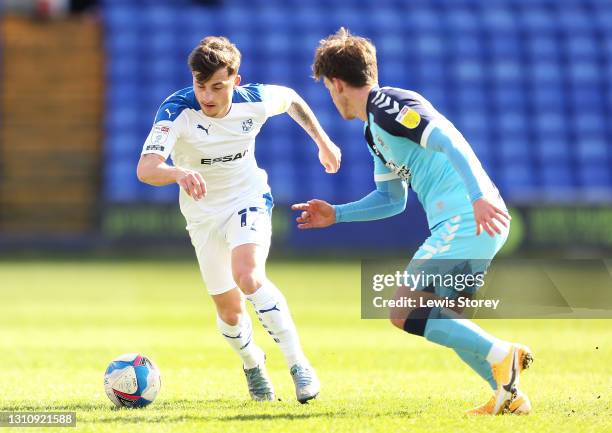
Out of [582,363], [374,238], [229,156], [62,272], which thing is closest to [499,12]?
[374,238]

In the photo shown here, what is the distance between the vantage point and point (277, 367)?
7602 millimetres

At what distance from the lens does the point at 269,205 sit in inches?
251

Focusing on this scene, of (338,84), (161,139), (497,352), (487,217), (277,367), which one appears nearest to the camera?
(487,217)

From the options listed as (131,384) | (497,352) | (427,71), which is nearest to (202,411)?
(131,384)

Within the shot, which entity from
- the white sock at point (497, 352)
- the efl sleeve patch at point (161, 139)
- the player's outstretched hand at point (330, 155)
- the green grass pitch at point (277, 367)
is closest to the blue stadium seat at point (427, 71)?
the green grass pitch at point (277, 367)

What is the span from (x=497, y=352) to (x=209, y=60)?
84.7 inches

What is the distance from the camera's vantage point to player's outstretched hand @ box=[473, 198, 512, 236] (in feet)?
16.1

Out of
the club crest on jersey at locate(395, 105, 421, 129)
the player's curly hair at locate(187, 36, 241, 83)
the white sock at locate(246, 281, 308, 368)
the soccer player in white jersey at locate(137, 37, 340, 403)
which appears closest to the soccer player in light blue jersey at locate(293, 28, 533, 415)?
the club crest on jersey at locate(395, 105, 421, 129)

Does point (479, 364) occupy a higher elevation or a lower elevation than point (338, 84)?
lower

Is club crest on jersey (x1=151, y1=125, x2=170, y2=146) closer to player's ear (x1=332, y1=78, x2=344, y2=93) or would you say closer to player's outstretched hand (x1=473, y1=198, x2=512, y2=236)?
player's ear (x1=332, y1=78, x2=344, y2=93)

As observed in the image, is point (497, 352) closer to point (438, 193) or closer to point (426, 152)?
point (438, 193)

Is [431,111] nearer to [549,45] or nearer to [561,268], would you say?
[561,268]

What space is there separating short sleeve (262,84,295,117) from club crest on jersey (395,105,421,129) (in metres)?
1.26

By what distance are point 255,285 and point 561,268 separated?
12.0 metres
